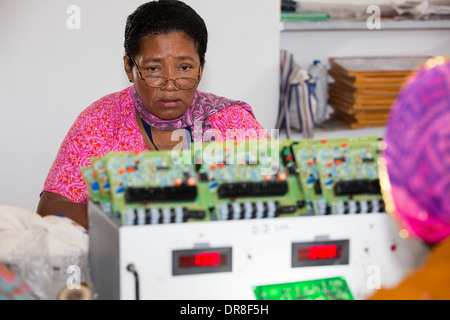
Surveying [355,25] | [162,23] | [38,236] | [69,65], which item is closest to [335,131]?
[355,25]

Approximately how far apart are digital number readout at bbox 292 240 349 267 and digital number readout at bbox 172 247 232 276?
0.45 ft

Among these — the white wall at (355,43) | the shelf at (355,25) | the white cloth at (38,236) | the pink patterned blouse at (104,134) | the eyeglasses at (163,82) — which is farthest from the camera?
the white wall at (355,43)

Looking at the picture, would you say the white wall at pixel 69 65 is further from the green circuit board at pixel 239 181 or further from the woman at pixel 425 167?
the woman at pixel 425 167

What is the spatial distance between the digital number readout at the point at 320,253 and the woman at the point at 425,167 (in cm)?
36

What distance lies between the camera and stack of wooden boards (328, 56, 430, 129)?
3322 millimetres

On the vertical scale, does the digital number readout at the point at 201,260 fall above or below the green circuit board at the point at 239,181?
below

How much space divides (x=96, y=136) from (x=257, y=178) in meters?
1.00

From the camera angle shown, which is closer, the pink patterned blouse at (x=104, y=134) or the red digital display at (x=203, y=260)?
the red digital display at (x=203, y=260)

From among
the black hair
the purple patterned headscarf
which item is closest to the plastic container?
the black hair

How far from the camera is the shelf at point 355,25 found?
10.7ft

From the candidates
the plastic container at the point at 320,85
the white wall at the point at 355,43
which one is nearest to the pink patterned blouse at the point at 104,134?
the plastic container at the point at 320,85

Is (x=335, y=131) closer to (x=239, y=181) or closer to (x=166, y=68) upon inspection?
(x=166, y=68)

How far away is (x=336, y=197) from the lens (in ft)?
4.43

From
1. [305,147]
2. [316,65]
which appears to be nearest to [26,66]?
[316,65]
